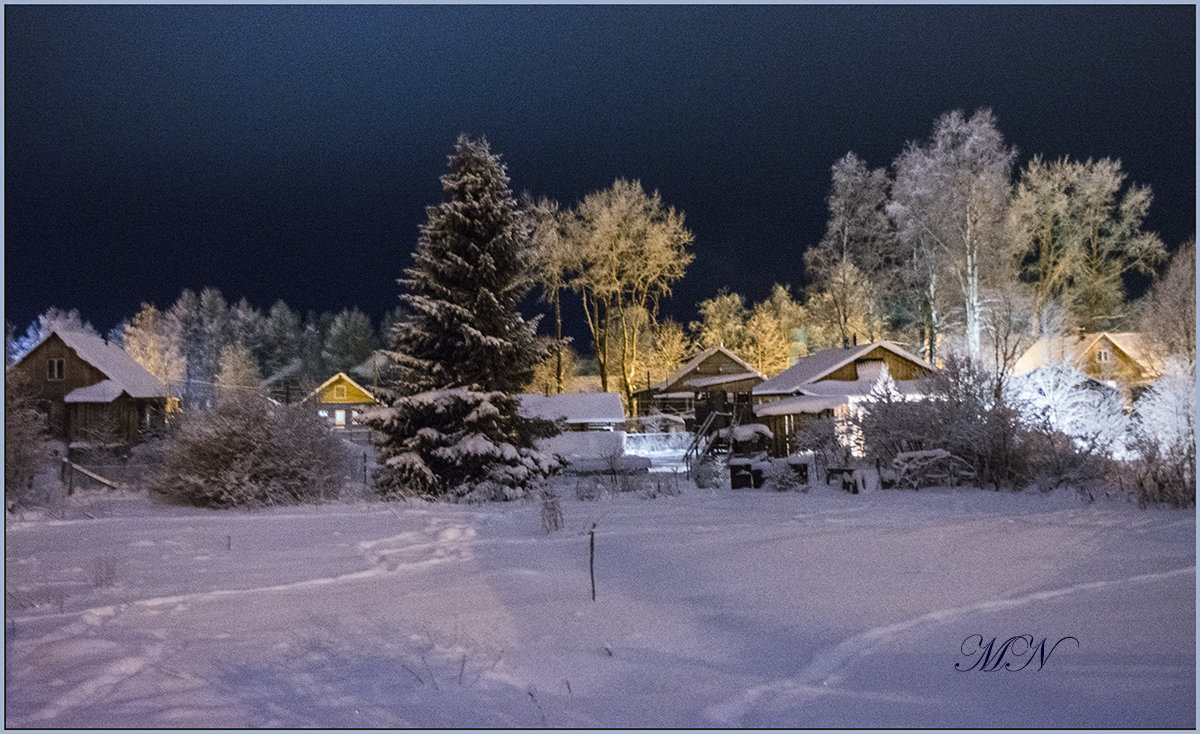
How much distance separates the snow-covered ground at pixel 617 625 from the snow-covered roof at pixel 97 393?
74.7 ft

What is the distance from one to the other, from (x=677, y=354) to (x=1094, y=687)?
5118 cm

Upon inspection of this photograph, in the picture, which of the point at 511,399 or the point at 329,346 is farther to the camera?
the point at 329,346

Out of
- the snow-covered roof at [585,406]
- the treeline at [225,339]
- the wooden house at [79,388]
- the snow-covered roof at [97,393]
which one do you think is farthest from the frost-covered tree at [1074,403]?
the treeline at [225,339]

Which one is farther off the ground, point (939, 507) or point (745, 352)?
point (745, 352)

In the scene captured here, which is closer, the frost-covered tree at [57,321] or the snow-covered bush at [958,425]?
the snow-covered bush at [958,425]

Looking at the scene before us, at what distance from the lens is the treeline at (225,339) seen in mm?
59059

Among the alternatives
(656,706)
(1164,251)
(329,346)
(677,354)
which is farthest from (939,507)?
(329,346)

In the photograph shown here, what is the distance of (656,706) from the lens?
475cm

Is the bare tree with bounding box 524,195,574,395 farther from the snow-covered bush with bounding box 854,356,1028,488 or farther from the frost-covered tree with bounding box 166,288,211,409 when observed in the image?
the frost-covered tree with bounding box 166,288,211,409

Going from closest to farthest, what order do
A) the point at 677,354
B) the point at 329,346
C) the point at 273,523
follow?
the point at 273,523 < the point at 677,354 < the point at 329,346

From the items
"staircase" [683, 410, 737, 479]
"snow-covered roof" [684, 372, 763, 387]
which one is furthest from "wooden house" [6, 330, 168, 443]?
"snow-covered roof" [684, 372, 763, 387]

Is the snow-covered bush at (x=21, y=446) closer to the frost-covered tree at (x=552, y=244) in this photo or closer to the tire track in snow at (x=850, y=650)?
the tire track in snow at (x=850, y=650)

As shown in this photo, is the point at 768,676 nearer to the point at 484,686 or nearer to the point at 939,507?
the point at 484,686
